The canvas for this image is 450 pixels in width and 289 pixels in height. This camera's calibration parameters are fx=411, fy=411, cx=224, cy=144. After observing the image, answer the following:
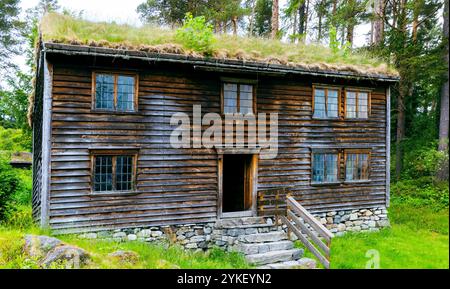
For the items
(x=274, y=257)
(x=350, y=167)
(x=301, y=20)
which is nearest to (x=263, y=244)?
(x=274, y=257)

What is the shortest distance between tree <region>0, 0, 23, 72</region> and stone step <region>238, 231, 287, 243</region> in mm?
28422

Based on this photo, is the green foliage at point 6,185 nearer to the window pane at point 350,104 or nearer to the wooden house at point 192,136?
the wooden house at point 192,136

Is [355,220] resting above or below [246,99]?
→ below

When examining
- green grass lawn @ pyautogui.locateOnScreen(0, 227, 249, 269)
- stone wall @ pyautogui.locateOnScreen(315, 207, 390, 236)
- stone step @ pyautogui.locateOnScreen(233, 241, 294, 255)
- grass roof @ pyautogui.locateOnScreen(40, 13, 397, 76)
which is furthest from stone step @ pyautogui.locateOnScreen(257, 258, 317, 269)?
grass roof @ pyautogui.locateOnScreen(40, 13, 397, 76)

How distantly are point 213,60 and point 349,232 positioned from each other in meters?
7.80

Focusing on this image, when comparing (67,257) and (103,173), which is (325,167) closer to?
(103,173)

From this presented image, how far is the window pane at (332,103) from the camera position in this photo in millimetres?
14508

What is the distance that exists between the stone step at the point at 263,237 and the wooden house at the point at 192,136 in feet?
4.02

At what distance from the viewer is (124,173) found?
1166 cm

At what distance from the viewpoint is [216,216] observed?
12797 mm

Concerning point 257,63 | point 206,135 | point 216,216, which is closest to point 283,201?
point 216,216

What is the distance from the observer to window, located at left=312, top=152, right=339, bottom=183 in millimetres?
14312

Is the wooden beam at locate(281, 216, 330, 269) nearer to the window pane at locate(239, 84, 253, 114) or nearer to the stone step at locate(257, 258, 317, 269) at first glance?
the stone step at locate(257, 258, 317, 269)

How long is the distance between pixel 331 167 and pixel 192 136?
17.7 ft
